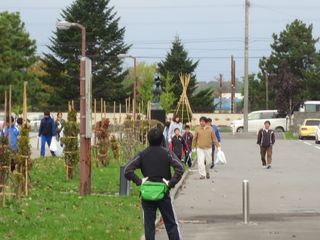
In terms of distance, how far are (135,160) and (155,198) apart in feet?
1.74

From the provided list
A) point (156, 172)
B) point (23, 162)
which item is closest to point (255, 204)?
point (23, 162)

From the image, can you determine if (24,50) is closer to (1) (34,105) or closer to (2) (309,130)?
(1) (34,105)

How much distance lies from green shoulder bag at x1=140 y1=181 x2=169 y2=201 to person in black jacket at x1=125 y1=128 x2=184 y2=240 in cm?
5

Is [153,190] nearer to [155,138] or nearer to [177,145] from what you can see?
[155,138]

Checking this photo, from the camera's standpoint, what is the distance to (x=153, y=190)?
375 inches

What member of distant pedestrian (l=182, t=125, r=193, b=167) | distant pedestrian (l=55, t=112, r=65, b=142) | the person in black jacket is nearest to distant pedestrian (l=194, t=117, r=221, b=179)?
distant pedestrian (l=182, t=125, r=193, b=167)

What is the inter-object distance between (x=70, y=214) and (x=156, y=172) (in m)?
3.53

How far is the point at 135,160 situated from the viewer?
32.0 ft

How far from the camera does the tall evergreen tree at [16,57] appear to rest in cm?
A: 6000

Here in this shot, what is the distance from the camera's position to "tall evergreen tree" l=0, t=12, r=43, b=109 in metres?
60.0

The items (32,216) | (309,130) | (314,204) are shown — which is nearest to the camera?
(32,216)

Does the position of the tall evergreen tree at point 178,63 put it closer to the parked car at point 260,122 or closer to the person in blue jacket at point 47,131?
the parked car at point 260,122

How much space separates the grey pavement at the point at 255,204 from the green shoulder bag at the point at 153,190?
7.09 ft

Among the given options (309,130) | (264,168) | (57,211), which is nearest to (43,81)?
(309,130)
